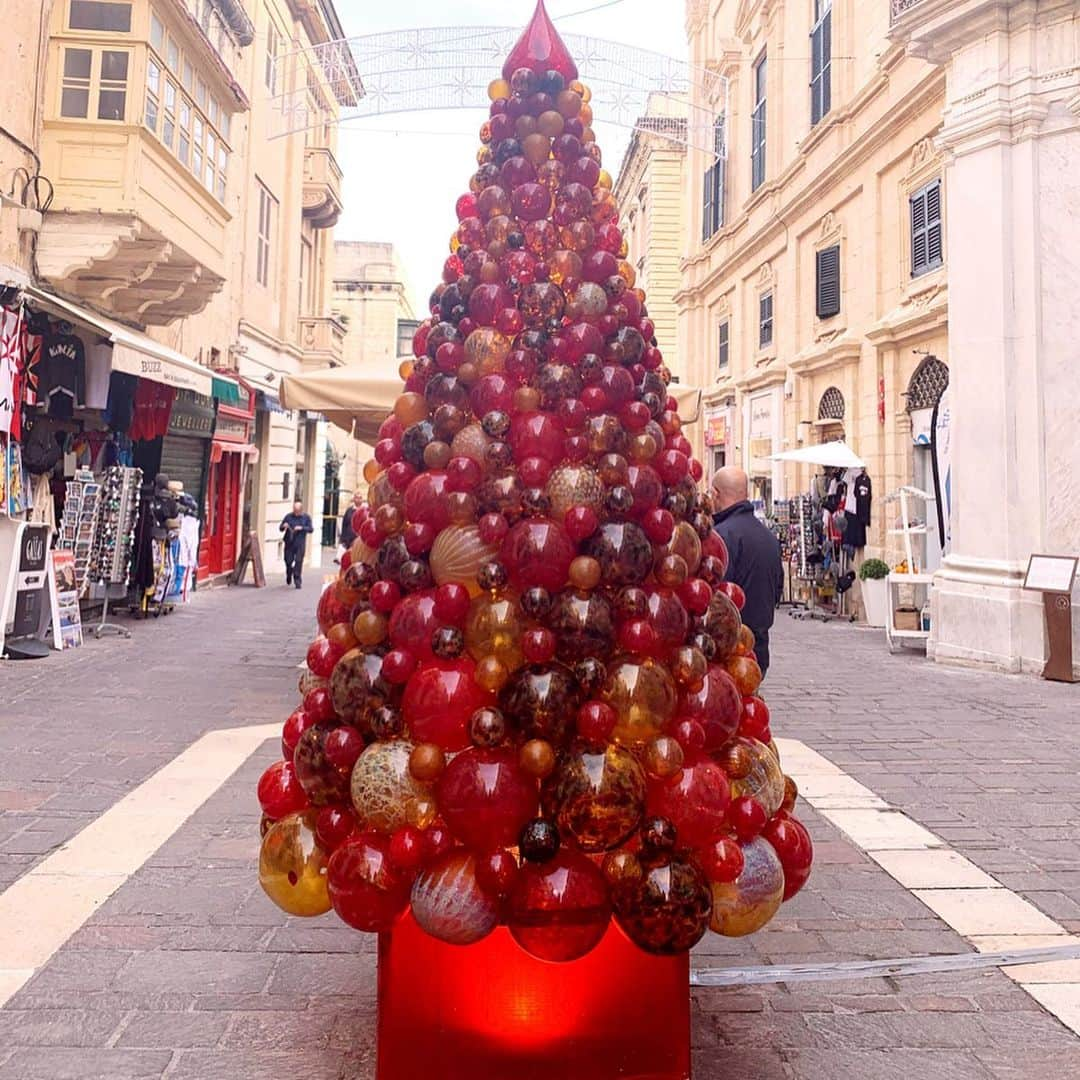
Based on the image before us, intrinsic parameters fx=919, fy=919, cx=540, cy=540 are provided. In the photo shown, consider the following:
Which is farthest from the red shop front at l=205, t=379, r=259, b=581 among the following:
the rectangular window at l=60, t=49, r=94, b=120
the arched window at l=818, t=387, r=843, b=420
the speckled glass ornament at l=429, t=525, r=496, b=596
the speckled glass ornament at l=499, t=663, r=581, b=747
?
the speckled glass ornament at l=499, t=663, r=581, b=747

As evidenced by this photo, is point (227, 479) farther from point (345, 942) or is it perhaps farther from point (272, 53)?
point (345, 942)

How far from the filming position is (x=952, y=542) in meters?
10.1

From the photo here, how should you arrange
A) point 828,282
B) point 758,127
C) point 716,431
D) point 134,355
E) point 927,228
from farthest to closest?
point 716,431 < point 758,127 < point 828,282 < point 927,228 < point 134,355

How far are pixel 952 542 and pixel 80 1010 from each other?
955 cm

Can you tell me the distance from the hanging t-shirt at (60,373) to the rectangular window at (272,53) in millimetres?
10024

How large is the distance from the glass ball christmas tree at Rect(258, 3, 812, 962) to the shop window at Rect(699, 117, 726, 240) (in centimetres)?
2027

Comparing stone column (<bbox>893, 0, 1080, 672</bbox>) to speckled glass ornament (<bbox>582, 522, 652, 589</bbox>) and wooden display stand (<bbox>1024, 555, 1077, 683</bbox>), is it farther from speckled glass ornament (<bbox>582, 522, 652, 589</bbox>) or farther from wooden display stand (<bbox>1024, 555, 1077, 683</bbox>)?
speckled glass ornament (<bbox>582, 522, 652, 589</bbox>)

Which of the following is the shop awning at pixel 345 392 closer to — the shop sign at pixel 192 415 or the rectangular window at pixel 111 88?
the rectangular window at pixel 111 88

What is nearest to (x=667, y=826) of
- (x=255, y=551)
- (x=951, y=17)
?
(x=951, y=17)

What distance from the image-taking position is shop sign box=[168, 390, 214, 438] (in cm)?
1353

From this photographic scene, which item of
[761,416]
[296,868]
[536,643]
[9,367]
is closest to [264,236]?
[761,416]

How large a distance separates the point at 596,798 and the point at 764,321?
1881 centimetres

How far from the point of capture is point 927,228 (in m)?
12.7

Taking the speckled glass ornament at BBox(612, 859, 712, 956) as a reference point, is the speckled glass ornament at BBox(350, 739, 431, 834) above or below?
above
